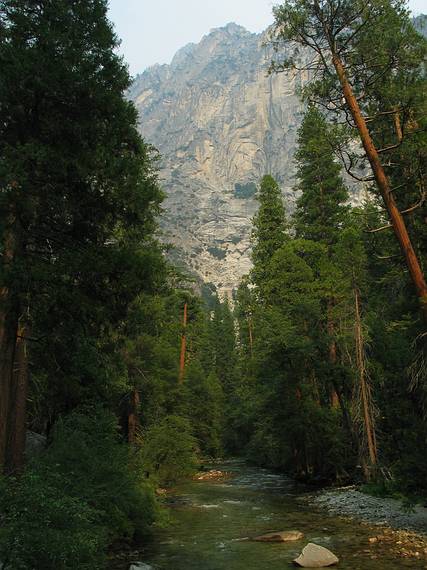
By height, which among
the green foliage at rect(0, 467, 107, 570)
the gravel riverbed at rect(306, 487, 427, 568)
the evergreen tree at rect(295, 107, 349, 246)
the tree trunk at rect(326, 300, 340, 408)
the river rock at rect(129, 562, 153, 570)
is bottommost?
the gravel riverbed at rect(306, 487, 427, 568)

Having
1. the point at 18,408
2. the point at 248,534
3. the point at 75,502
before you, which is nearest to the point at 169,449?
the point at 248,534

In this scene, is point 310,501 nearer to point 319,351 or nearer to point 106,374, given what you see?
point 319,351

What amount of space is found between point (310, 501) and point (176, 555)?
10043 mm

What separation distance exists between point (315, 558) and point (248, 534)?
4.13 meters

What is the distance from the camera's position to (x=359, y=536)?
13688 millimetres

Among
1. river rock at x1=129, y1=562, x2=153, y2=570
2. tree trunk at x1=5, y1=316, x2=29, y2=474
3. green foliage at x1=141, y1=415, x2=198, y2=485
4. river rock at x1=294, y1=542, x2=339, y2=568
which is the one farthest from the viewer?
green foliage at x1=141, y1=415, x2=198, y2=485

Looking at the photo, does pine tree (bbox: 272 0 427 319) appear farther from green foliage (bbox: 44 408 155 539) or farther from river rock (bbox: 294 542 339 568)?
green foliage (bbox: 44 408 155 539)

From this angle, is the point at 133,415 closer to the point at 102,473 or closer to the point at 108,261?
the point at 102,473

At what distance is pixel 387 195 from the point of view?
28.9ft

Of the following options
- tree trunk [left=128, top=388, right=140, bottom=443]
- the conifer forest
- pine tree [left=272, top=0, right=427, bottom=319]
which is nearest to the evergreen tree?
the conifer forest

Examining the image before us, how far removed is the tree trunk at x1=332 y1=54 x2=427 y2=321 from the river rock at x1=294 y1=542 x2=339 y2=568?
619 cm

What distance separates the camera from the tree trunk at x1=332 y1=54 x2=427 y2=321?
8540 millimetres

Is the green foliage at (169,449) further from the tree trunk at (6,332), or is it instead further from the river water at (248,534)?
the tree trunk at (6,332)

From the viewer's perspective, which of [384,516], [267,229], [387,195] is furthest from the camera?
[267,229]
